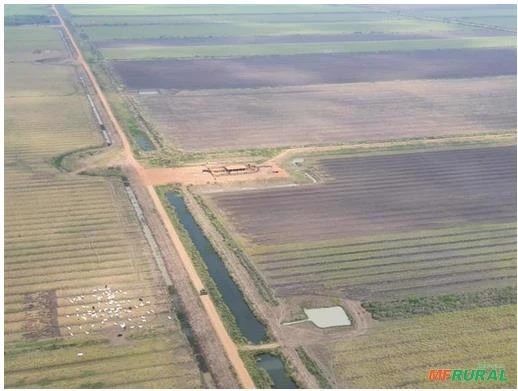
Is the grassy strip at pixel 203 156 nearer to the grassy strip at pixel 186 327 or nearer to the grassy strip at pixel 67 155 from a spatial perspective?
the grassy strip at pixel 67 155

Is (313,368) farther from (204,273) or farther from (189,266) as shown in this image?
(189,266)

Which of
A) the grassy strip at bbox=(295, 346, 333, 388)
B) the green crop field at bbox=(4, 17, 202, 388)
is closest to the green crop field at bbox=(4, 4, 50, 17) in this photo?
the green crop field at bbox=(4, 17, 202, 388)

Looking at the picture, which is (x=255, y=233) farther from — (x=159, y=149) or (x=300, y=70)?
(x=300, y=70)

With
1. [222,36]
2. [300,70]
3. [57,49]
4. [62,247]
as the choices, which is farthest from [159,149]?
[222,36]

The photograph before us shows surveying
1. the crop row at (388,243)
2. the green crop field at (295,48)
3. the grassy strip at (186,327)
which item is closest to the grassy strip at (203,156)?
the crop row at (388,243)

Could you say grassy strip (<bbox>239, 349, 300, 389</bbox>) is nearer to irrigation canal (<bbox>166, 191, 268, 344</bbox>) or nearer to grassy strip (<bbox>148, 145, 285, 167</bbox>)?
irrigation canal (<bbox>166, 191, 268, 344</bbox>)

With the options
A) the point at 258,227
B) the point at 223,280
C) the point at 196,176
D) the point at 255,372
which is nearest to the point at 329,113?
the point at 196,176
